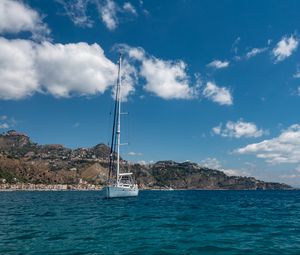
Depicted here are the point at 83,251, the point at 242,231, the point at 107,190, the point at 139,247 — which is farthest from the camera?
the point at 107,190

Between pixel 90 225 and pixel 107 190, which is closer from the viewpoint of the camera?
pixel 90 225

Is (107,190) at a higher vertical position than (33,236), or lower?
higher

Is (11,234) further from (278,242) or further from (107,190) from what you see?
(107,190)

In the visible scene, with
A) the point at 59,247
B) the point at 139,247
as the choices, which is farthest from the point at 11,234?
the point at 139,247

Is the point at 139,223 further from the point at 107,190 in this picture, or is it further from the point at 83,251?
the point at 107,190

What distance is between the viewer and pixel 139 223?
39281 millimetres

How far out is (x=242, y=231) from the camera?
110 ft

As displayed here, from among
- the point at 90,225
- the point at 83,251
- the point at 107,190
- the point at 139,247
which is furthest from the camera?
the point at 107,190

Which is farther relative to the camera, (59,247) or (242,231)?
(242,231)

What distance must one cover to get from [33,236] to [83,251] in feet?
25.4

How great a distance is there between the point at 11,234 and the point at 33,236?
233 cm

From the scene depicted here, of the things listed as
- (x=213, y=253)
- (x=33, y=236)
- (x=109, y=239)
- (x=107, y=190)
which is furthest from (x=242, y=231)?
(x=107, y=190)

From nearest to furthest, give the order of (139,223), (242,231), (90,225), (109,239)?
1. (109,239)
2. (242,231)
3. (90,225)
4. (139,223)

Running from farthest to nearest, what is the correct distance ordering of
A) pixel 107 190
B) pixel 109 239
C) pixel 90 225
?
pixel 107 190 < pixel 90 225 < pixel 109 239
